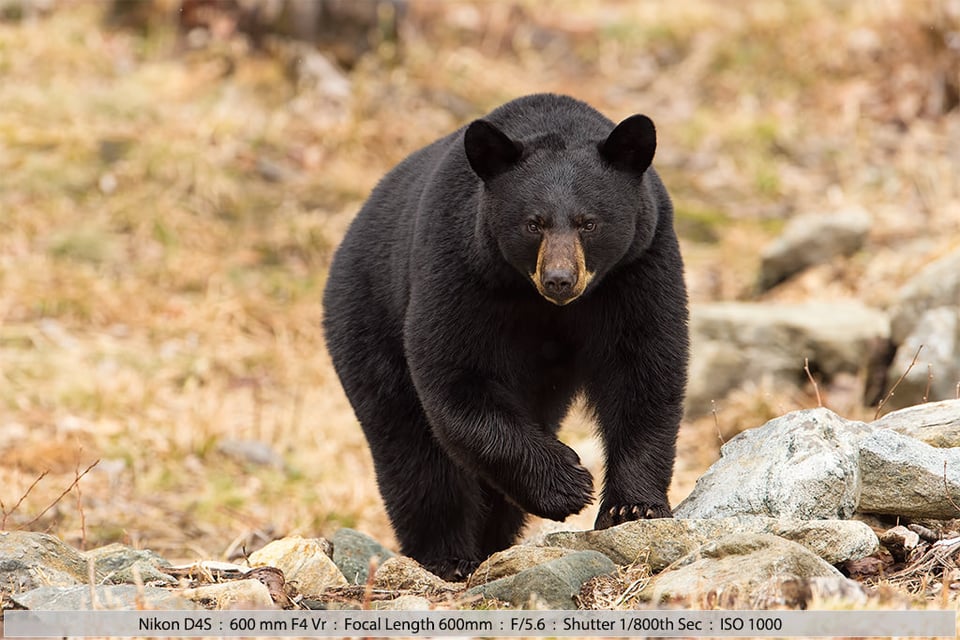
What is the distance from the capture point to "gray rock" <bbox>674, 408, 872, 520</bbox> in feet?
14.6

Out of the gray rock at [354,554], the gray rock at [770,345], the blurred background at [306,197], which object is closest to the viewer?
the gray rock at [354,554]

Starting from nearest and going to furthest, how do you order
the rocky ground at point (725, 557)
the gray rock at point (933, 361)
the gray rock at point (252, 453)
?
the rocky ground at point (725, 557), the gray rock at point (933, 361), the gray rock at point (252, 453)

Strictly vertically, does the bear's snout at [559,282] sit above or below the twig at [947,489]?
above

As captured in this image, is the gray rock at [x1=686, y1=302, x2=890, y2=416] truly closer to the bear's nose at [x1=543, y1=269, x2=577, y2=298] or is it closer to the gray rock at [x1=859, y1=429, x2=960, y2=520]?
the gray rock at [x1=859, y1=429, x2=960, y2=520]

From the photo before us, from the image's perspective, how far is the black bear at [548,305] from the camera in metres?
4.56

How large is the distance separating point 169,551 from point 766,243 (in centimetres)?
665

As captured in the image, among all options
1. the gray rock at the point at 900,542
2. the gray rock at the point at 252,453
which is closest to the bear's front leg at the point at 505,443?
the gray rock at the point at 900,542

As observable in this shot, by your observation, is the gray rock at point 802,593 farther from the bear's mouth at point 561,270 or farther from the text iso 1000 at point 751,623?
the bear's mouth at point 561,270

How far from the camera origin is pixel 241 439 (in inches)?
338

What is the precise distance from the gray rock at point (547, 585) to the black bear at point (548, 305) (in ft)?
2.45

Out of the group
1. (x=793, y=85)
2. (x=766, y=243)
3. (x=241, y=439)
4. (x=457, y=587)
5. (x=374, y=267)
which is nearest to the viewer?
(x=457, y=587)

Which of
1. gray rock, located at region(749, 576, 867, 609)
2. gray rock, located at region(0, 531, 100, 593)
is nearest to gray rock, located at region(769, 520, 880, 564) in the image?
gray rock, located at region(749, 576, 867, 609)

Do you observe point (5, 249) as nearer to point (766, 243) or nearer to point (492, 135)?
point (766, 243)

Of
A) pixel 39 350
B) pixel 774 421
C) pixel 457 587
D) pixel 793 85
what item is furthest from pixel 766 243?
pixel 457 587
